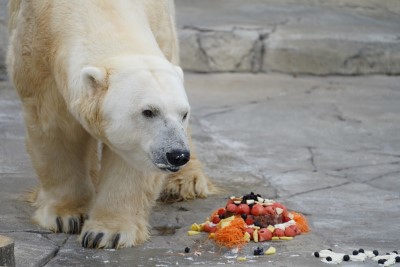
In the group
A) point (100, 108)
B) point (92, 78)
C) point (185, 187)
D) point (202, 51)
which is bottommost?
point (202, 51)

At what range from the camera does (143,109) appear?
3.65 m

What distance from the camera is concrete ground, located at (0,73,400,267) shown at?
4031 millimetres

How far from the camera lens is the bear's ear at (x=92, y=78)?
3713mm

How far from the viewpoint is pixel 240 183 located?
17.4 feet

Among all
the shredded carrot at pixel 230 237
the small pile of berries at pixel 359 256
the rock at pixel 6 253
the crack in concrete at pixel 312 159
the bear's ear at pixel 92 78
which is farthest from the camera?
the crack in concrete at pixel 312 159

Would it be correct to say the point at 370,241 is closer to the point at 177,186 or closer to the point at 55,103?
the point at 177,186

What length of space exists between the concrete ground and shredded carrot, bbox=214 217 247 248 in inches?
1.8

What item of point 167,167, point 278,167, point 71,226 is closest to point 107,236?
point 71,226

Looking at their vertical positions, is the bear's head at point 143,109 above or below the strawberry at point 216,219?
above

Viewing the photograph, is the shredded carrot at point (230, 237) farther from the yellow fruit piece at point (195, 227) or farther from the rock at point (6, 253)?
the rock at point (6, 253)

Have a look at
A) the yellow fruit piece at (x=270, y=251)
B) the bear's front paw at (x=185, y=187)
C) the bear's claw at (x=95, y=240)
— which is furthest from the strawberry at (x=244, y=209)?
the bear's front paw at (x=185, y=187)

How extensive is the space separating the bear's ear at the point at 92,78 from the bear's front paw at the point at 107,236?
1.97 feet

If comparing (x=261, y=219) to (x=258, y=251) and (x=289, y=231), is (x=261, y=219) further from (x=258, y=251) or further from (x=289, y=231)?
(x=258, y=251)

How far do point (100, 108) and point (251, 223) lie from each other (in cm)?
89
